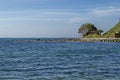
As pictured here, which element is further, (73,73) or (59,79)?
(73,73)

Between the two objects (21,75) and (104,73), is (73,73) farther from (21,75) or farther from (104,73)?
(21,75)

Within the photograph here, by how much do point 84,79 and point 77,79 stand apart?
67 centimetres

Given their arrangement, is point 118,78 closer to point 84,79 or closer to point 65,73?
point 84,79

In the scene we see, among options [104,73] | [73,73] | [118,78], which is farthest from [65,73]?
[118,78]

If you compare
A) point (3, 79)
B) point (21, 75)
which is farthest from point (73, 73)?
point (3, 79)

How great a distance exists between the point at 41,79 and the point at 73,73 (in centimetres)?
533

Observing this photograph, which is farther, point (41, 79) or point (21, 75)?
point (21, 75)

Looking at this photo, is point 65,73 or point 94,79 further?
point 65,73

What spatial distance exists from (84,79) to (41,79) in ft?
13.4

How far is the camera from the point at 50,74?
34.7 metres

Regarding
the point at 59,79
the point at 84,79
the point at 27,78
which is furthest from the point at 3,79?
the point at 84,79

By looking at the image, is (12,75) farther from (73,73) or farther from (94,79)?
(94,79)

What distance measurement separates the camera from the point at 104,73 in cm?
3519

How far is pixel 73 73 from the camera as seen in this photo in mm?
35375
